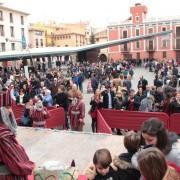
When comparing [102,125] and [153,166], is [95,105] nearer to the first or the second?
[102,125]

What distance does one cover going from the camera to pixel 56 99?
10.8m

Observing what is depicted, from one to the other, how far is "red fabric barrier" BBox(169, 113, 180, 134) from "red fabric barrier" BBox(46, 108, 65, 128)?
3.39 meters

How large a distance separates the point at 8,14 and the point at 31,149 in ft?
178

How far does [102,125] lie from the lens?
901cm

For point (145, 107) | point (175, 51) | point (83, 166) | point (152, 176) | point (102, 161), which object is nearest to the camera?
point (152, 176)

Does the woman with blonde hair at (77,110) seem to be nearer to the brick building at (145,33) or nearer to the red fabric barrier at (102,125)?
the red fabric barrier at (102,125)

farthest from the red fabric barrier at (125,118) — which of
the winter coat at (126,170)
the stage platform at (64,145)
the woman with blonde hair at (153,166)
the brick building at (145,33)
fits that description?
the brick building at (145,33)

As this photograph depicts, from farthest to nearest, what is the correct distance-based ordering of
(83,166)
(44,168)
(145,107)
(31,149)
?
(145,107), (31,149), (83,166), (44,168)

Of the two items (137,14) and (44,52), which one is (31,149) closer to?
(44,52)

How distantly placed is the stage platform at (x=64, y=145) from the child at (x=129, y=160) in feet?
9.38

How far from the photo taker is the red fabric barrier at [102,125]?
8.57 m

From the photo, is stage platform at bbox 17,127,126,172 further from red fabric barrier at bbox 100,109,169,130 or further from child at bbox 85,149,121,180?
child at bbox 85,149,121,180

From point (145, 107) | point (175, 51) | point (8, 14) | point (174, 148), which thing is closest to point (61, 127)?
point (145, 107)

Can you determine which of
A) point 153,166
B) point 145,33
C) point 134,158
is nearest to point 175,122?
point 134,158
